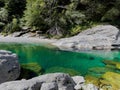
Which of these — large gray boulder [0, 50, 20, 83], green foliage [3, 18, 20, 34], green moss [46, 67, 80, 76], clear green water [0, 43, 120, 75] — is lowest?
green foliage [3, 18, 20, 34]

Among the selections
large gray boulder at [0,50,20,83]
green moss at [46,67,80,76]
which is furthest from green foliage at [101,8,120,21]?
large gray boulder at [0,50,20,83]

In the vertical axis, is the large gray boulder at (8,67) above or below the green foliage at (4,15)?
above

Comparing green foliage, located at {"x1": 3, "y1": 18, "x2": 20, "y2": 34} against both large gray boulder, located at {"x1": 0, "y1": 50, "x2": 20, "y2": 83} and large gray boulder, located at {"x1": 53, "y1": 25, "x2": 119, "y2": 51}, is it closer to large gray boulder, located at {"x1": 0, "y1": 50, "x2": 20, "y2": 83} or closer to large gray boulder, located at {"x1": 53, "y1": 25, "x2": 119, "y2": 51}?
large gray boulder, located at {"x1": 53, "y1": 25, "x2": 119, "y2": 51}

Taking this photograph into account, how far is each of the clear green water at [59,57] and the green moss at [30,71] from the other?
2.14 ft

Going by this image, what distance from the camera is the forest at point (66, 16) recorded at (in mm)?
36031

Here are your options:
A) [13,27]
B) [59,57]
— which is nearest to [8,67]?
[59,57]

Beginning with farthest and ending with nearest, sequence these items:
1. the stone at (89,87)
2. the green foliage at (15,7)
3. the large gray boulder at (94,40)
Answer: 1. the green foliage at (15,7)
2. the large gray boulder at (94,40)
3. the stone at (89,87)

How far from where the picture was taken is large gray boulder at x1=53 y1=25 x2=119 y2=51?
29328 millimetres

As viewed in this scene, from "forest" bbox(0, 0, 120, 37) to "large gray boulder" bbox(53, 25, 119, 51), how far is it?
10.9 feet

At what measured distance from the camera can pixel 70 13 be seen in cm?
3584

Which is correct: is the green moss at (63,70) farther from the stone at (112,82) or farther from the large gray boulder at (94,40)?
the large gray boulder at (94,40)

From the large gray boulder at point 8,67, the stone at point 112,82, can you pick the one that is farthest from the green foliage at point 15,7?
the stone at point 112,82

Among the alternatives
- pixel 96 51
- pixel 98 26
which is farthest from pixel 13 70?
pixel 98 26

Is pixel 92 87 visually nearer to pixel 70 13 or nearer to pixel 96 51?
pixel 96 51
